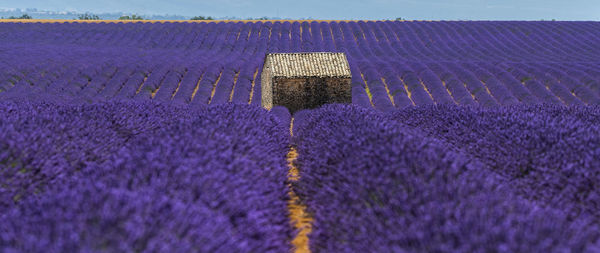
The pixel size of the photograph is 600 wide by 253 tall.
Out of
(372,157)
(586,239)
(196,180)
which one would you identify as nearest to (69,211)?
(196,180)

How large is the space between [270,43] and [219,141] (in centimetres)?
2262

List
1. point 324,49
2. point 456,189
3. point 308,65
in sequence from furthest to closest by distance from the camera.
A: point 324,49, point 308,65, point 456,189

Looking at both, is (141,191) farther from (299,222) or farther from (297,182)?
(297,182)

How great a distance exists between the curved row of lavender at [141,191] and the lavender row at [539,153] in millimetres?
2801

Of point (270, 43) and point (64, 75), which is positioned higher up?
point (270, 43)

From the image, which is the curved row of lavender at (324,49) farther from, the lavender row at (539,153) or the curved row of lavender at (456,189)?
the curved row of lavender at (456,189)

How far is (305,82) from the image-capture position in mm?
11266

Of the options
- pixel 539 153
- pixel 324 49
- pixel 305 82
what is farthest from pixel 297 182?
Answer: pixel 324 49

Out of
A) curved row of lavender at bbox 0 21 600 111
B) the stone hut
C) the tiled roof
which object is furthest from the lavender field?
curved row of lavender at bbox 0 21 600 111

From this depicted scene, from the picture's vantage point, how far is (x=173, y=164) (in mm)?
3443

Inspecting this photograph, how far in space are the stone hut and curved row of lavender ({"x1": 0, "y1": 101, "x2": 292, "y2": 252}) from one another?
5.65 meters

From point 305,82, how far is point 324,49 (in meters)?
13.8

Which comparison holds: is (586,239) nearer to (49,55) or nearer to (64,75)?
(64,75)

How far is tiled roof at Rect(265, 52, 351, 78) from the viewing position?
11.3 metres
